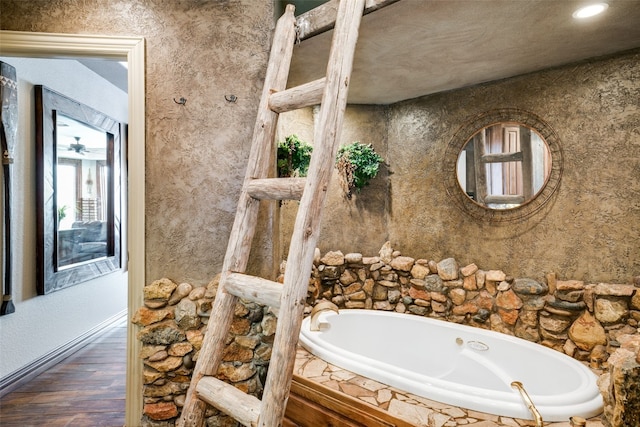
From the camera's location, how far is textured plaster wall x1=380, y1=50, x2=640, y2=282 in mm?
1782

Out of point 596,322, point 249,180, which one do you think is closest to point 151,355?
point 249,180

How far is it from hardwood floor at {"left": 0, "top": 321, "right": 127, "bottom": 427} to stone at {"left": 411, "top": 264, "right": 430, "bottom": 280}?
6.86 ft

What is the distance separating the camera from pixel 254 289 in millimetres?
966

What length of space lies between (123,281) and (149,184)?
2.80m

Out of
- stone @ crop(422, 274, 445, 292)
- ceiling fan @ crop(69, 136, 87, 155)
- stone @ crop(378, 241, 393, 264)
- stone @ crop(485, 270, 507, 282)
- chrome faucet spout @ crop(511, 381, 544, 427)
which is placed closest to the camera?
chrome faucet spout @ crop(511, 381, 544, 427)

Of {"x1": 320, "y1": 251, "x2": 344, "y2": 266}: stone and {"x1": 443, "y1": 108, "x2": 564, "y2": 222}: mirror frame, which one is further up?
{"x1": 443, "y1": 108, "x2": 564, "y2": 222}: mirror frame

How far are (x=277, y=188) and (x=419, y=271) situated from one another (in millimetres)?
1769

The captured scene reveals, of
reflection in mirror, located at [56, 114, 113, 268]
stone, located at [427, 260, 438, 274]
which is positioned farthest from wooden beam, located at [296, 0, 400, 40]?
reflection in mirror, located at [56, 114, 113, 268]

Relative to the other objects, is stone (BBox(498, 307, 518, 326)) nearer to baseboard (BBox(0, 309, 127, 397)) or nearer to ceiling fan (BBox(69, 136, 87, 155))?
baseboard (BBox(0, 309, 127, 397))

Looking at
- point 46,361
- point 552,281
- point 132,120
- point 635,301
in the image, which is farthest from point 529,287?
point 46,361

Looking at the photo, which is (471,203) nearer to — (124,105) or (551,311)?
(551,311)

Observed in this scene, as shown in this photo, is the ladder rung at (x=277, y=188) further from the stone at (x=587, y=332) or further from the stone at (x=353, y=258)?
the stone at (x=587, y=332)

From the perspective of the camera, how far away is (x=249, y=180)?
111 cm

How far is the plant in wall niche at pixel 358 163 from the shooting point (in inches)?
100
